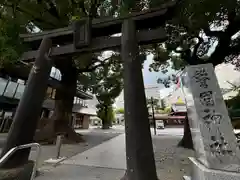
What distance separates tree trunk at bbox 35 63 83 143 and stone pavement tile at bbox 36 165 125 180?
18.1ft

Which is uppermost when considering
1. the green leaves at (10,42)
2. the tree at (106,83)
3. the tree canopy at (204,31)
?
the tree at (106,83)

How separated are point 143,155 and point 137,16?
121 inches

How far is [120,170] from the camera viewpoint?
4.96 m

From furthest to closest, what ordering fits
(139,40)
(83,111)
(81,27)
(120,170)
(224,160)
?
(83,111)
(120,170)
(81,27)
(139,40)
(224,160)

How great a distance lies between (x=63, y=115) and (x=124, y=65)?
8251 millimetres

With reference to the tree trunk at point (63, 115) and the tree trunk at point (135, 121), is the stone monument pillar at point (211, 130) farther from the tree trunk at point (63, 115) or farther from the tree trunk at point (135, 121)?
the tree trunk at point (63, 115)

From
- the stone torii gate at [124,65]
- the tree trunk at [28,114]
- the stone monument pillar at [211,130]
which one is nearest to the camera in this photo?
the stone monument pillar at [211,130]

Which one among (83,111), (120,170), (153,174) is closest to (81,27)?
(153,174)

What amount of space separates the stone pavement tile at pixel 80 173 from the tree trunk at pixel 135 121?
1.35m

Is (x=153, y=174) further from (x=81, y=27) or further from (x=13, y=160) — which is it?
(x=81, y=27)

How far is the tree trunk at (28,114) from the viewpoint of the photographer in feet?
11.5

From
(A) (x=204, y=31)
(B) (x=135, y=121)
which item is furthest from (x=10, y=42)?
(A) (x=204, y=31)

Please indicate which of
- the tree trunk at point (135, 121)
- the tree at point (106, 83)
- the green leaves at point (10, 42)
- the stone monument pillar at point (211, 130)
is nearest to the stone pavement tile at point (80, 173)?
the tree trunk at point (135, 121)

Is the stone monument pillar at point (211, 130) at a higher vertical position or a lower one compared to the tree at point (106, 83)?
lower
